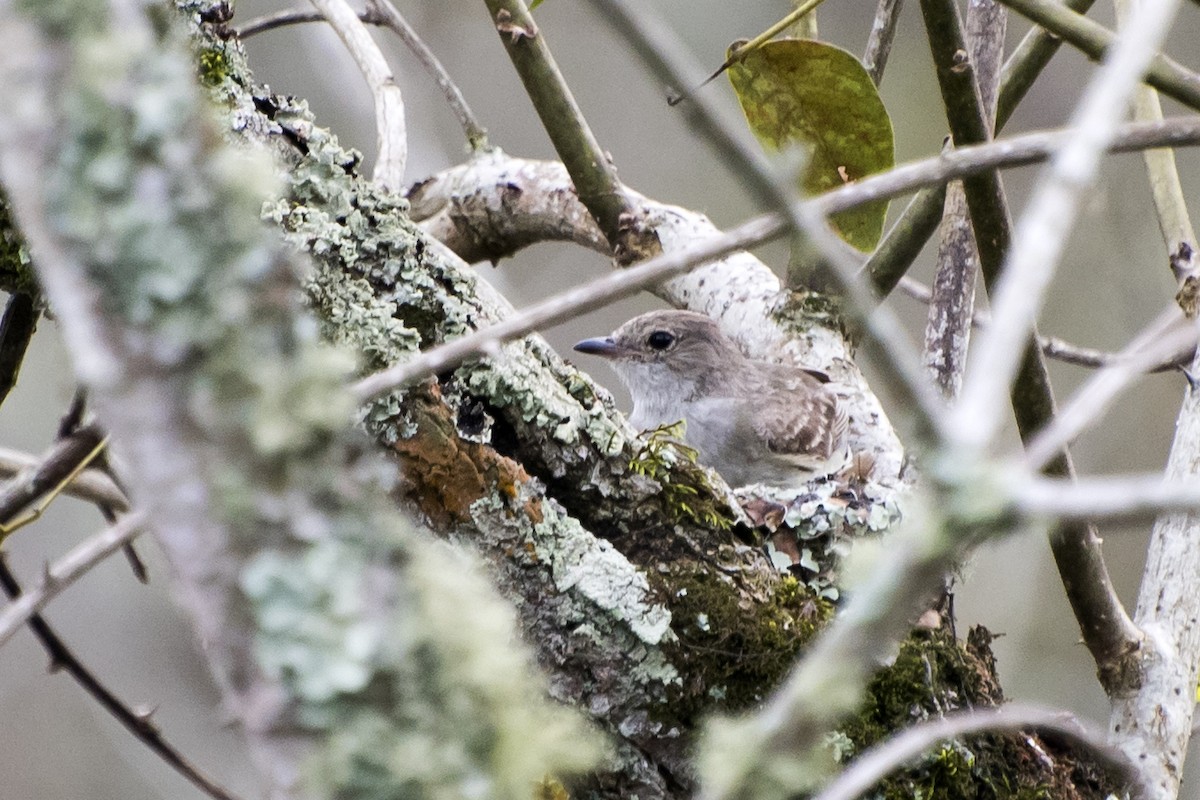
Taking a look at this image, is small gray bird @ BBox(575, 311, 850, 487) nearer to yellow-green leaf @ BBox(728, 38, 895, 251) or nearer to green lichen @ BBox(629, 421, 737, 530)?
yellow-green leaf @ BBox(728, 38, 895, 251)

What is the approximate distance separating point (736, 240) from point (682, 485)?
55.5 inches

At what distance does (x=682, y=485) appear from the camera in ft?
8.97

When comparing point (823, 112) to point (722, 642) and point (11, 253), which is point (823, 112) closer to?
point (722, 642)

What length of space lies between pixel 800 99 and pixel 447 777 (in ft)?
7.98

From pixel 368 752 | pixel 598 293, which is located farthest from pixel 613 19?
pixel 368 752

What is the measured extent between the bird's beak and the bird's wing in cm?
82

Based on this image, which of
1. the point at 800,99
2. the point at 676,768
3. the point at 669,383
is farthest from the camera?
the point at 669,383

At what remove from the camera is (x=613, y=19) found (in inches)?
44.9

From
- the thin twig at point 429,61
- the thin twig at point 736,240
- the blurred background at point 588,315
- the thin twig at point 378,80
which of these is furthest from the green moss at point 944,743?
the blurred background at point 588,315

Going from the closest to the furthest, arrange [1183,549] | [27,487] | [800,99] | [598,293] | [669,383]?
[598,293] < [27,487] < [800,99] < [1183,549] < [669,383]

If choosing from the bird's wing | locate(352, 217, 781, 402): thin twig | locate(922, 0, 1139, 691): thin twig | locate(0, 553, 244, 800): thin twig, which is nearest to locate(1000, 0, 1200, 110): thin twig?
locate(922, 0, 1139, 691): thin twig

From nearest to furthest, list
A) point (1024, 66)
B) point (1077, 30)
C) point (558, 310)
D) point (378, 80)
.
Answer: point (558, 310), point (1077, 30), point (1024, 66), point (378, 80)

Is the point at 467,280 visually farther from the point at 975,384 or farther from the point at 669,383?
the point at 669,383

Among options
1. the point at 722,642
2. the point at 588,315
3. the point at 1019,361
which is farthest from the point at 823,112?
the point at 588,315
